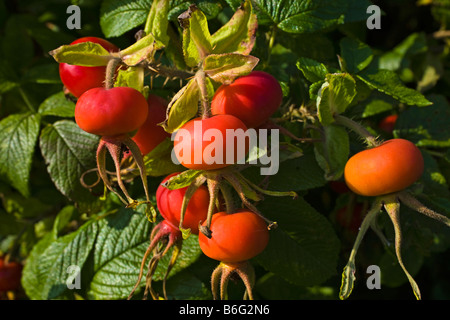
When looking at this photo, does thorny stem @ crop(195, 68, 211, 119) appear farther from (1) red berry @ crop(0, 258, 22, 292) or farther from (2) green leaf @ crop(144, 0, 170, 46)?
(1) red berry @ crop(0, 258, 22, 292)

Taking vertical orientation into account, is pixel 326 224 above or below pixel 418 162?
below

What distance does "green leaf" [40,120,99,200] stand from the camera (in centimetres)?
162

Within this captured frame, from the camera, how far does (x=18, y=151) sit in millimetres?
1717

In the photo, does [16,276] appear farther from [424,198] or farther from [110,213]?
[424,198]

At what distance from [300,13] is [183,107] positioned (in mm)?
576

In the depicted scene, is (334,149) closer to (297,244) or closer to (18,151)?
(297,244)

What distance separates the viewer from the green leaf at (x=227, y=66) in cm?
116

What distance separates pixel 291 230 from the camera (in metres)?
1.56

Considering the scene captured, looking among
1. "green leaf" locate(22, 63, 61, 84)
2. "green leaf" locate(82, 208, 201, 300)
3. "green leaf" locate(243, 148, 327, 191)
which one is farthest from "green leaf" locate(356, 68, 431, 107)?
"green leaf" locate(22, 63, 61, 84)

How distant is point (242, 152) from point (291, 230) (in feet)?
1.69

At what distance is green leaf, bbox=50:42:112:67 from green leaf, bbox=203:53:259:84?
266 mm

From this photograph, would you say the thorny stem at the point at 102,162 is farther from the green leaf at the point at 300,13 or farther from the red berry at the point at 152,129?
the green leaf at the point at 300,13

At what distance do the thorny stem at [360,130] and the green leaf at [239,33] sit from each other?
12.7 inches
